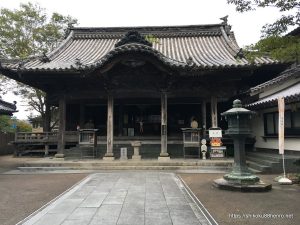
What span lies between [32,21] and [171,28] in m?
12.9

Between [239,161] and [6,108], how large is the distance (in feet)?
50.0

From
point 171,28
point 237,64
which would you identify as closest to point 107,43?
point 171,28

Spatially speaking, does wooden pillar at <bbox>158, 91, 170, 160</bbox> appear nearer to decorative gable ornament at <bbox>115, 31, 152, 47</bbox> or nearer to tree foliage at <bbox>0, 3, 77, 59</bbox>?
decorative gable ornament at <bbox>115, 31, 152, 47</bbox>

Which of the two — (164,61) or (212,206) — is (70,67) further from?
(212,206)

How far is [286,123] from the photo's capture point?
1394 centimetres

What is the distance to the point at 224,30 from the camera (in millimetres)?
21297

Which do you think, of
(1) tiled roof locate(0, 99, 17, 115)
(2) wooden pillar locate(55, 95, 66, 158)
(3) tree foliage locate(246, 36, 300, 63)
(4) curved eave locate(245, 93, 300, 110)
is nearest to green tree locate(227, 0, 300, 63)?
(3) tree foliage locate(246, 36, 300, 63)

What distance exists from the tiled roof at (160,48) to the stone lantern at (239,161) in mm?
5168

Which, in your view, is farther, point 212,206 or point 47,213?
point 212,206

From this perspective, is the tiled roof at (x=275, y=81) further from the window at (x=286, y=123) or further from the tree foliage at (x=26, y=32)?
the tree foliage at (x=26, y=32)

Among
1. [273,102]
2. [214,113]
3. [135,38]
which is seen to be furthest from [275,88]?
[135,38]

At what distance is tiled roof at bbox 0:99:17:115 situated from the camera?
687 inches

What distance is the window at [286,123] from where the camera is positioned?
43.0 ft

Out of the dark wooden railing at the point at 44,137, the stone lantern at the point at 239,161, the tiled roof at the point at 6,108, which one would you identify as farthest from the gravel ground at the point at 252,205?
the tiled roof at the point at 6,108
